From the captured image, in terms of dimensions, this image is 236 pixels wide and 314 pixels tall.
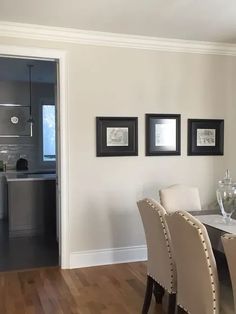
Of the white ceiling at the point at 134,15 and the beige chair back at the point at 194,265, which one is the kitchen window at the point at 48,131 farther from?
the beige chair back at the point at 194,265

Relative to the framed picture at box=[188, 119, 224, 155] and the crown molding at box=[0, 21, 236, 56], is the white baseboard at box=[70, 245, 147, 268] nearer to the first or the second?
the framed picture at box=[188, 119, 224, 155]

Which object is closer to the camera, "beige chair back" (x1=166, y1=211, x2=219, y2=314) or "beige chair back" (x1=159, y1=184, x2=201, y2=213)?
"beige chair back" (x1=166, y1=211, x2=219, y2=314)

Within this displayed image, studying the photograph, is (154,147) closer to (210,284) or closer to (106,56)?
(106,56)

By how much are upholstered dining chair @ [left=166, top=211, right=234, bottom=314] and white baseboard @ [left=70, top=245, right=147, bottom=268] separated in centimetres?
203

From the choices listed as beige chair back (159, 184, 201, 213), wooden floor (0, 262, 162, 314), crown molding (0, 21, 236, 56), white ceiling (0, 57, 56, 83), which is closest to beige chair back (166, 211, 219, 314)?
wooden floor (0, 262, 162, 314)

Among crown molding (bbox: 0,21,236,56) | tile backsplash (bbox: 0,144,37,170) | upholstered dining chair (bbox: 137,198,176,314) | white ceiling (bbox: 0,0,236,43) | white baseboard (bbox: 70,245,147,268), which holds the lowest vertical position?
white baseboard (bbox: 70,245,147,268)

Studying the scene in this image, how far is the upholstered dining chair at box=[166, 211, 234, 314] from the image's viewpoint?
7.27ft

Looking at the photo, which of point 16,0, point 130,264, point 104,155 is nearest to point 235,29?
point 104,155

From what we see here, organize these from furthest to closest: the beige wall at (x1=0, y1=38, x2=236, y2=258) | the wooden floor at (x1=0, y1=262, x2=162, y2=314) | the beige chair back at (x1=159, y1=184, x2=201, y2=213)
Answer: the beige wall at (x1=0, y1=38, x2=236, y2=258) → the beige chair back at (x1=159, y1=184, x2=201, y2=213) → the wooden floor at (x1=0, y1=262, x2=162, y2=314)

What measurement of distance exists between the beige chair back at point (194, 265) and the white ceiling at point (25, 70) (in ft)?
14.0

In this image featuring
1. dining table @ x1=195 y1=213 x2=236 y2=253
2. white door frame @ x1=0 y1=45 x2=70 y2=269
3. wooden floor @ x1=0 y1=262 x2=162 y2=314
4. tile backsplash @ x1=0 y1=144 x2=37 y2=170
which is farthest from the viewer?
tile backsplash @ x1=0 y1=144 x2=37 y2=170

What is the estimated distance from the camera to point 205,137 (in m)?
4.90

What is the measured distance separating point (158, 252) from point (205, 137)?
2.32 meters

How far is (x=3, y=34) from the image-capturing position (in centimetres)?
403
